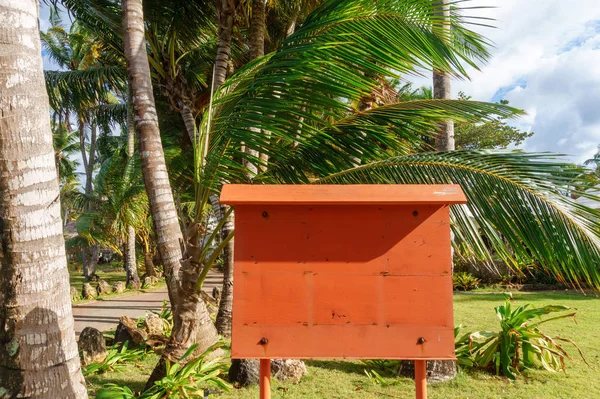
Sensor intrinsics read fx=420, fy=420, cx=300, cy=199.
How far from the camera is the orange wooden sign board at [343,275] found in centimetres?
251

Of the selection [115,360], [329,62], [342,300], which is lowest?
[115,360]

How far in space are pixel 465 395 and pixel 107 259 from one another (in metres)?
37.3

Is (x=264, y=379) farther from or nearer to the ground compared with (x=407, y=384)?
farther from the ground

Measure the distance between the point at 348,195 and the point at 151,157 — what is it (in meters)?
2.85

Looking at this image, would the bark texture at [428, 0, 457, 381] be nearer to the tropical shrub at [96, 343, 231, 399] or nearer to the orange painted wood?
the orange painted wood

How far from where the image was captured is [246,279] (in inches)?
99.4

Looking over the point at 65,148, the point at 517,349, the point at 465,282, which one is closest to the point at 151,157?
the point at 517,349

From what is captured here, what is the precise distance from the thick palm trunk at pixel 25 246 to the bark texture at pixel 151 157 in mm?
1991

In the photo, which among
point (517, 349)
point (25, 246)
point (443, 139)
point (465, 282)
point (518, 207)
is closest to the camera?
point (25, 246)

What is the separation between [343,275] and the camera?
2.55 meters

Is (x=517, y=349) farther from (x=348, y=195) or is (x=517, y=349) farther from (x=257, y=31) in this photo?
(x=257, y=31)

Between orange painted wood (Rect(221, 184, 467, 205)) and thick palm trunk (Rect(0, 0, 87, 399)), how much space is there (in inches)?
45.0

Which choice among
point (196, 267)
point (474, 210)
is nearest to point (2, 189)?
point (196, 267)

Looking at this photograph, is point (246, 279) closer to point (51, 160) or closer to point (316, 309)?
point (316, 309)
